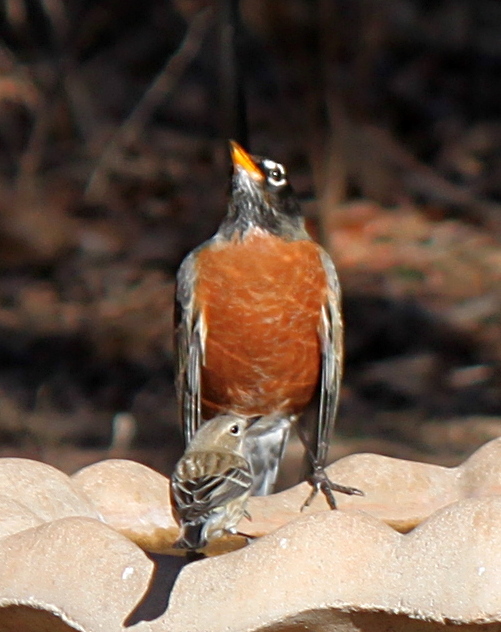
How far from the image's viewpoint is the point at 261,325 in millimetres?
5375

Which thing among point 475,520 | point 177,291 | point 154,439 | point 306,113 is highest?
point 306,113

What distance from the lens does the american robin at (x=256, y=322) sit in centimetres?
539

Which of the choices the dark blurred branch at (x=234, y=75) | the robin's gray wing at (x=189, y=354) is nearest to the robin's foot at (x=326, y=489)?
the robin's gray wing at (x=189, y=354)

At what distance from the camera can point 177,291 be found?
5574 millimetres

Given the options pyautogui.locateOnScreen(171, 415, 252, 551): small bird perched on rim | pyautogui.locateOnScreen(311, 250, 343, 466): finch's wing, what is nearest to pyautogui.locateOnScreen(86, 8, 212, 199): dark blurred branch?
pyautogui.locateOnScreen(311, 250, 343, 466): finch's wing

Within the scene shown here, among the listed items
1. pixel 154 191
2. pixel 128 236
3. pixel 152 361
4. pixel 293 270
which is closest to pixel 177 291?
pixel 293 270

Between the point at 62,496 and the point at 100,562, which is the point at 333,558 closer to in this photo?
the point at 100,562

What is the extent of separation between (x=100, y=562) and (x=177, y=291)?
233 centimetres

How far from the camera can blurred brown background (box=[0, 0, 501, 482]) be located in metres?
9.13

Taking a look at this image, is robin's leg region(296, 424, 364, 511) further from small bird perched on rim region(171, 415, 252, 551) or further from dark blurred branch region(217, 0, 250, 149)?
dark blurred branch region(217, 0, 250, 149)

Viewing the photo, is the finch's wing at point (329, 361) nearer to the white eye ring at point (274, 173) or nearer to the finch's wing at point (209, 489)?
the white eye ring at point (274, 173)

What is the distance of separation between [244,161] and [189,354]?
793 millimetres

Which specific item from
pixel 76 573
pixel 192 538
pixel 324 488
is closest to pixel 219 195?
pixel 324 488

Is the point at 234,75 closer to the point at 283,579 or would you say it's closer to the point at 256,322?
the point at 256,322
